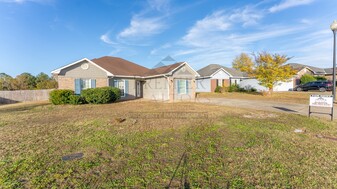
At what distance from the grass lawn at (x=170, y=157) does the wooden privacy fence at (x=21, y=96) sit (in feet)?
54.0

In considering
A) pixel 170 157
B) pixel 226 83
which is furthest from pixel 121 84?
pixel 226 83

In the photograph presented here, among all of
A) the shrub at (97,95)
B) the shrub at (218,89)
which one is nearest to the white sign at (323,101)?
the shrub at (97,95)

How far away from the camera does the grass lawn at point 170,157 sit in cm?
293

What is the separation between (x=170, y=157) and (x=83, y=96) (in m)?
12.4

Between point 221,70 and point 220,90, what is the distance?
4196 millimetres

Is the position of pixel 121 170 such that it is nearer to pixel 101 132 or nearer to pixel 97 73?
pixel 101 132

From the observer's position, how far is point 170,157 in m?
3.85

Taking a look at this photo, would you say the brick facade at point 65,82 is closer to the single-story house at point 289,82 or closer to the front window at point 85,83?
the front window at point 85,83

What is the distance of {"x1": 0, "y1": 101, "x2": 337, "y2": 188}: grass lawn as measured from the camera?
9.62ft

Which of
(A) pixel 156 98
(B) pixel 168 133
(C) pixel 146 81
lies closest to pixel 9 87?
(C) pixel 146 81

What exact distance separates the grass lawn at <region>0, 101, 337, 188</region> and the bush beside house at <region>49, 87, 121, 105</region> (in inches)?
289

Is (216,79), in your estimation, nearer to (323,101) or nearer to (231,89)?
(231,89)

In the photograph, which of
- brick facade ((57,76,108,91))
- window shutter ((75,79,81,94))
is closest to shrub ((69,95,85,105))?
window shutter ((75,79,81,94))

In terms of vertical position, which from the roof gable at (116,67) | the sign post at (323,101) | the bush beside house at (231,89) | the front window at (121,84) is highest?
the roof gable at (116,67)
